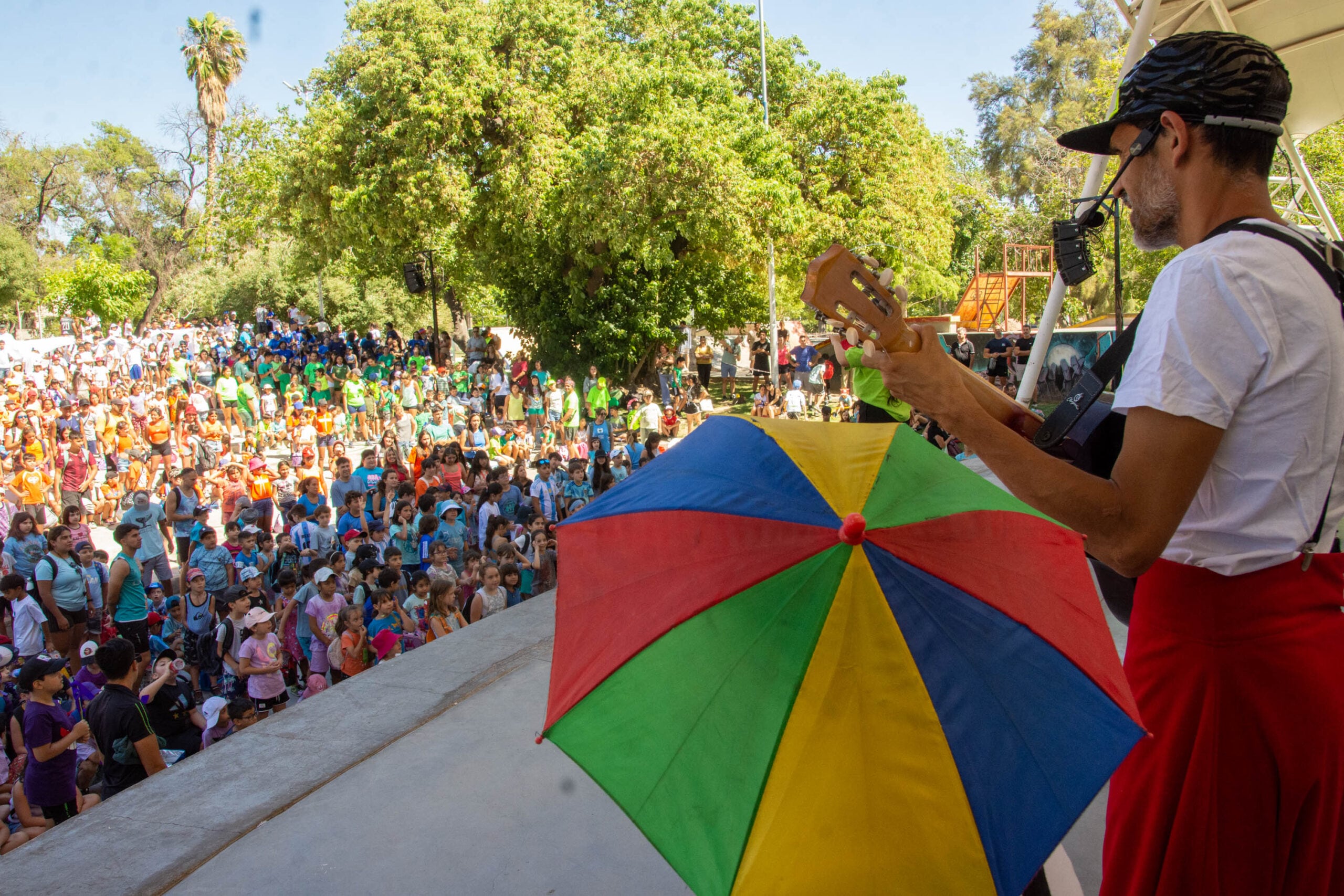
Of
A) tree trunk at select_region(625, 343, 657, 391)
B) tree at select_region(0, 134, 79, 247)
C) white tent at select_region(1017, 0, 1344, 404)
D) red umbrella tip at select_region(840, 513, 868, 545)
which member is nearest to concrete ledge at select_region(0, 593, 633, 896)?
red umbrella tip at select_region(840, 513, 868, 545)

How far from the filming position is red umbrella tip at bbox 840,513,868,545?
1.66m

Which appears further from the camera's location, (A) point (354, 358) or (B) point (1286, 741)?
(A) point (354, 358)

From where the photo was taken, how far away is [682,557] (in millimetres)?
1806

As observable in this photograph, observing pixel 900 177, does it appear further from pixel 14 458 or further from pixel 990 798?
pixel 990 798

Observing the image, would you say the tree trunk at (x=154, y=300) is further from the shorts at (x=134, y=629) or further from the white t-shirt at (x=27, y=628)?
the white t-shirt at (x=27, y=628)

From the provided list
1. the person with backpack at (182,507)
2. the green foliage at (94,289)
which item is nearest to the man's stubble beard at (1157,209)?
the person with backpack at (182,507)

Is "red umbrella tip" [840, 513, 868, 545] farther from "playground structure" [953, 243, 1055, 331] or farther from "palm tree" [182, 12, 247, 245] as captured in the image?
"palm tree" [182, 12, 247, 245]

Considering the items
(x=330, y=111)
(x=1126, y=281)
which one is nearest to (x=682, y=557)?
(x=330, y=111)

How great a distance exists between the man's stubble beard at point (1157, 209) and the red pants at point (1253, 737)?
1.68ft

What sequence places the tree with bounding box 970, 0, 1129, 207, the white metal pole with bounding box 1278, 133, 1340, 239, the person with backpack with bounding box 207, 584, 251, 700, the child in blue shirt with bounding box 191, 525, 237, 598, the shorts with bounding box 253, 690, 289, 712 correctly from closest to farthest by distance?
the shorts with bounding box 253, 690, 289, 712
the person with backpack with bounding box 207, 584, 251, 700
the child in blue shirt with bounding box 191, 525, 237, 598
the white metal pole with bounding box 1278, 133, 1340, 239
the tree with bounding box 970, 0, 1129, 207

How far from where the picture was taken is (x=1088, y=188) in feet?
21.1

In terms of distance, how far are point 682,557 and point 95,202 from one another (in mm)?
54702

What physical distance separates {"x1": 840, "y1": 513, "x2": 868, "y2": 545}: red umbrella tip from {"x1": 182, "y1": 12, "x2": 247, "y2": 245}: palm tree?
144 ft

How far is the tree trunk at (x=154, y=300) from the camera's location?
4147 cm
